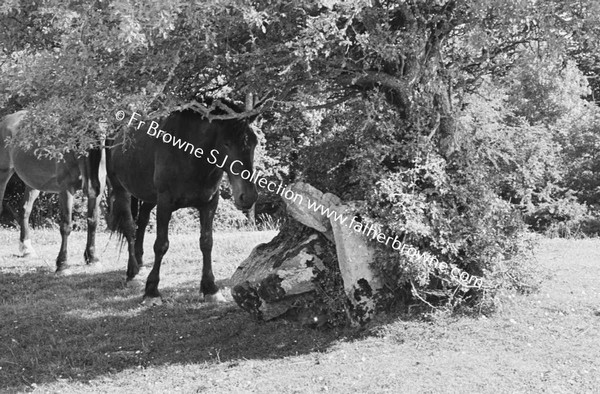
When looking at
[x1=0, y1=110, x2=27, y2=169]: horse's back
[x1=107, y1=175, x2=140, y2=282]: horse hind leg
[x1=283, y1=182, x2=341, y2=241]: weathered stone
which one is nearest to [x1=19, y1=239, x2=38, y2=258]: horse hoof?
[x1=0, y1=110, x2=27, y2=169]: horse's back

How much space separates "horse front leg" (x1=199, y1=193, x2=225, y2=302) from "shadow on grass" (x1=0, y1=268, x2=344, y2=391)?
19cm

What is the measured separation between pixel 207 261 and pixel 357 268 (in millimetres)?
2885

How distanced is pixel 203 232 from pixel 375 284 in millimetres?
3178

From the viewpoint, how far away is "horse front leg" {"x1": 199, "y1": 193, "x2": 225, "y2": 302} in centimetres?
934

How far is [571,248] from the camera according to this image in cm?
1210

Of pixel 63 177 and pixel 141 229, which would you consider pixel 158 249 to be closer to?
pixel 141 229

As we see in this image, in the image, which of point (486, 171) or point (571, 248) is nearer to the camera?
point (486, 171)

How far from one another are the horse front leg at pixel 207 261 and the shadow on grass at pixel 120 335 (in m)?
0.19

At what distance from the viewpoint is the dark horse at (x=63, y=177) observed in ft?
38.2

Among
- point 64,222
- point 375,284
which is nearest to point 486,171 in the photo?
point 375,284

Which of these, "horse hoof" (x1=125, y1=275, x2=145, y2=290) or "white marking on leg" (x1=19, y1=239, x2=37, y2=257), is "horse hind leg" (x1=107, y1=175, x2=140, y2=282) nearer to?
"horse hoof" (x1=125, y1=275, x2=145, y2=290)

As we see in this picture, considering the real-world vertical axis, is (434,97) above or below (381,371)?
above

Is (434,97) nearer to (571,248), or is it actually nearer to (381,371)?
(381,371)

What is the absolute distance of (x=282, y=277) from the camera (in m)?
7.54
